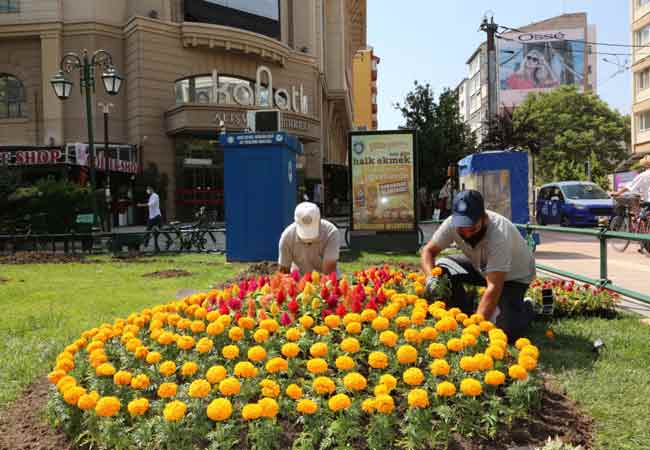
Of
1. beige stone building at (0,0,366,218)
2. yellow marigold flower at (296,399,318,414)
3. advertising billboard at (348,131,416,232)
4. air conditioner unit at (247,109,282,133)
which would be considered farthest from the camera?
beige stone building at (0,0,366,218)

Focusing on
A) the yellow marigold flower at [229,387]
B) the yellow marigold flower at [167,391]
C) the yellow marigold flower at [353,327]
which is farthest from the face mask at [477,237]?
the yellow marigold flower at [167,391]

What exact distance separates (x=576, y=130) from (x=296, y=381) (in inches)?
2464

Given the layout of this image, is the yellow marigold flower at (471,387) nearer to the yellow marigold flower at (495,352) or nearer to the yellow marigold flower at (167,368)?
the yellow marigold flower at (495,352)

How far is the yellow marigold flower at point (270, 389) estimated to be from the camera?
2791 mm

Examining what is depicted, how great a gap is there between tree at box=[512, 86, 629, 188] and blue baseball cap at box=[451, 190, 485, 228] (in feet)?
184

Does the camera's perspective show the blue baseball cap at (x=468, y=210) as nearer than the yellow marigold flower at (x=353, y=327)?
No

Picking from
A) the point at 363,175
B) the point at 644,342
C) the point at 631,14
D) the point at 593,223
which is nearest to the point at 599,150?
the point at 631,14

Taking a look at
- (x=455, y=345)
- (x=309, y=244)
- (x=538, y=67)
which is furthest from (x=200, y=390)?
(x=538, y=67)

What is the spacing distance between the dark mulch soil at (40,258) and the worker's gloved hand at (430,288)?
9863 millimetres

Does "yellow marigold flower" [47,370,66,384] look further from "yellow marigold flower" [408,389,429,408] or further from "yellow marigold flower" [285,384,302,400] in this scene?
"yellow marigold flower" [408,389,429,408]

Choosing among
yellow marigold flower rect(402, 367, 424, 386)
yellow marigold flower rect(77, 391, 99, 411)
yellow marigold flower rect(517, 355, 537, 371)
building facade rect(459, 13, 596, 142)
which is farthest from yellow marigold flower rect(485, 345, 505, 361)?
building facade rect(459, 13, 596, 142)

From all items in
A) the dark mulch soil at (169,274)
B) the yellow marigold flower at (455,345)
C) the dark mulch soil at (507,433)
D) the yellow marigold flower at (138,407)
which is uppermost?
the yellow marigold flower at (455,345)

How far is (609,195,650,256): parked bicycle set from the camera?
12.0m

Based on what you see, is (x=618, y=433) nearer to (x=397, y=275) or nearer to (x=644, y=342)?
(x=644, y=342)
